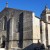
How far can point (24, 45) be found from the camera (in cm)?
2869

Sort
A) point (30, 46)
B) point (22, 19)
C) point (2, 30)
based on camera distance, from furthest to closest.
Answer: point (2, 30) < point (22, 19) < point (30, 46)

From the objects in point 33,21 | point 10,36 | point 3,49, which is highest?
point 33,21

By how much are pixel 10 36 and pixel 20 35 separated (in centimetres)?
196

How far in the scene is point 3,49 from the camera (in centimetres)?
3019

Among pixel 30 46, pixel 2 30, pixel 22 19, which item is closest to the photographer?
pixel 30 46

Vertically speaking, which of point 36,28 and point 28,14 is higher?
point 28,14

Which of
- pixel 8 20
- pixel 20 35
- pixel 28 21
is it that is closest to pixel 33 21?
pixel 28 21

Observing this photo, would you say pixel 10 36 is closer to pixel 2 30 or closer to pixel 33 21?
pixel 2 30

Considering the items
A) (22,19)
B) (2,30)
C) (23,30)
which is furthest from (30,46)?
(2,30)

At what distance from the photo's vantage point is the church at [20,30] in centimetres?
2848

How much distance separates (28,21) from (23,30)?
66.8 inches

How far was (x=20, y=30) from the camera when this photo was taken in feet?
98.2

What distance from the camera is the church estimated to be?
2848 centimetres

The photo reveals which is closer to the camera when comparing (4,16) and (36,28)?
(36,28)
